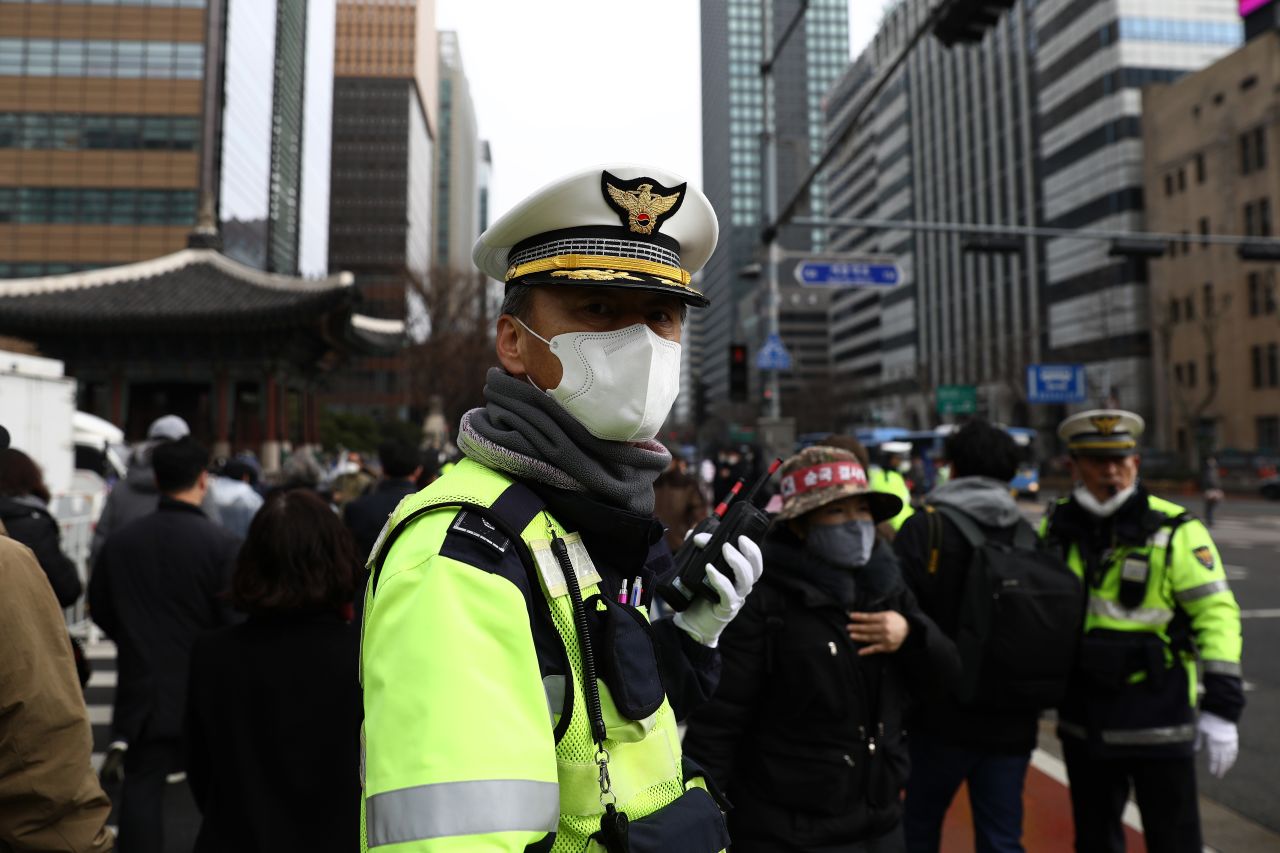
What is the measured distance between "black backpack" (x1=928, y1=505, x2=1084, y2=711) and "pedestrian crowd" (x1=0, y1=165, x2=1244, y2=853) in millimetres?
12

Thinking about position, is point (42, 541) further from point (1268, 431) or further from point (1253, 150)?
point (1253, 150)

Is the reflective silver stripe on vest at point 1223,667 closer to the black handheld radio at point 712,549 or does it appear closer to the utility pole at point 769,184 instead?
the black handheld radio at point 712,549

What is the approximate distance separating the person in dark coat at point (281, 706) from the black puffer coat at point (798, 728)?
1049mm

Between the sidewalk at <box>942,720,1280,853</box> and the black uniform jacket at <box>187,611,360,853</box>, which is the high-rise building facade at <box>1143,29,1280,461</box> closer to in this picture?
the sidewalk at <box>942,720,1280,853</box>

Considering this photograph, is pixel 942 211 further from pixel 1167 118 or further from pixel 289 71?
pixel 289 71

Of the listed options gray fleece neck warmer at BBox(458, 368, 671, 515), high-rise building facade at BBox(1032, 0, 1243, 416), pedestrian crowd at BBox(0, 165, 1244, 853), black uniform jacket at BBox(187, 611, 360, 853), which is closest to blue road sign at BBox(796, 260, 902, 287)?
pedestrian crowd at BBox(0, 165, 1244, 853)

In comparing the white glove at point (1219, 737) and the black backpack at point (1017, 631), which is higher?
the black backpack at point (1017, 631)

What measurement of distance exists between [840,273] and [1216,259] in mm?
40679

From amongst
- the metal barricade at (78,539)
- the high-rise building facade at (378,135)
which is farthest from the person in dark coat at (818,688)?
the high-rise building facade at (378,135)

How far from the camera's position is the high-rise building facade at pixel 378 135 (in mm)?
81438

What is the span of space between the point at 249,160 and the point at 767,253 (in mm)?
46575

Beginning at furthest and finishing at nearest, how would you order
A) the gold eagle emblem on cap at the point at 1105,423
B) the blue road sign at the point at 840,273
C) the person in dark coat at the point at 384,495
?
the blue road sign at the point at 840,273, the person in dark coat at the point at 384,495, the gold eagle emblem on cap at the point at 1105,423

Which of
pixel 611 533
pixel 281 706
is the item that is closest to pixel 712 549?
pixel 611 533

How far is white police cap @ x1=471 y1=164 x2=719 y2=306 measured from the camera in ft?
4.82
